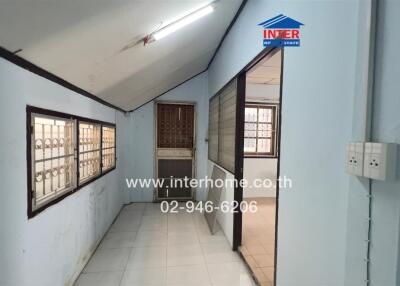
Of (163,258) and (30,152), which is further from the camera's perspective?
(163,258)

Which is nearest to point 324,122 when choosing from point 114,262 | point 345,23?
point 345,23

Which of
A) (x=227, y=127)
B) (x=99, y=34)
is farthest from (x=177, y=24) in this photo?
(x=227, y=127)

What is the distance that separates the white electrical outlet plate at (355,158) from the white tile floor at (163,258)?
1827mm

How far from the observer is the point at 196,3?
5.84ft

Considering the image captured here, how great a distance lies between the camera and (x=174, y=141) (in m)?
4.92

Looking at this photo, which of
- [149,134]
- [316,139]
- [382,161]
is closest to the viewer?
[382,161]

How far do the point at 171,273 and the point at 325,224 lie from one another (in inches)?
72.4

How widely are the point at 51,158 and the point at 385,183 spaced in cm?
219

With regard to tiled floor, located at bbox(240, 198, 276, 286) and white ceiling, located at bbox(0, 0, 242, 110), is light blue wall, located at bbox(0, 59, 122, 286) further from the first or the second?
tiled floor, located at bbox(240, 198, 276, 286)

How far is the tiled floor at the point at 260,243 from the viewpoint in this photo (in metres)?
2.36

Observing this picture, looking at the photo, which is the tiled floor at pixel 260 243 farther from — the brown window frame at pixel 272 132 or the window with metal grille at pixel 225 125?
the brown window frame at pixel 272 132

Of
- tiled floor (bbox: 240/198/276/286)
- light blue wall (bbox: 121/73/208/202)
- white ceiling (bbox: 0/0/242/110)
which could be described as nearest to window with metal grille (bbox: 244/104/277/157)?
light blue wall (bbox: 121/73/208/202)

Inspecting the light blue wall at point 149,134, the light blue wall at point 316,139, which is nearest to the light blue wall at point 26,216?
the light blue wall at point 316,139

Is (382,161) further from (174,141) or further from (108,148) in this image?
(174,141)
